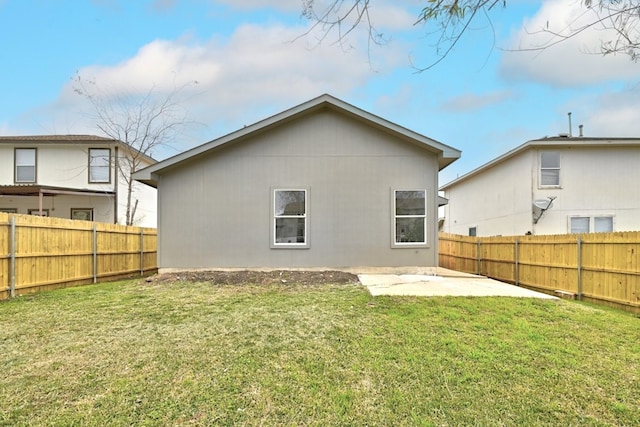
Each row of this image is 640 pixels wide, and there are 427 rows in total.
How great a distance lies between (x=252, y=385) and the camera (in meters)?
3.45

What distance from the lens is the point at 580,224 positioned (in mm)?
14211

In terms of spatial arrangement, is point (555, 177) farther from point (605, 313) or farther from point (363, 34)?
point (363, 34)

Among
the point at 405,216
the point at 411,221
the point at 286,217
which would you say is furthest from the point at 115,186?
the point at 411,221

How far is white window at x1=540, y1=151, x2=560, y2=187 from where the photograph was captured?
46.7 ft

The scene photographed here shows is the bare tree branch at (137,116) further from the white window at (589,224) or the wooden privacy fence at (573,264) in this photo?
the white window at (589,224)

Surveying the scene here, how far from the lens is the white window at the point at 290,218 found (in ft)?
33.9

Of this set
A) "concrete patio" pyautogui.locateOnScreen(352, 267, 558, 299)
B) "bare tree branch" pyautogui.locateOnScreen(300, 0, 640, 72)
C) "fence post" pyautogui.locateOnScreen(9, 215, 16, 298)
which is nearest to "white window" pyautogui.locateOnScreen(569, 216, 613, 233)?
"concrete patio" pyautogui.locateOnScreen(352, 267, 558, 299)

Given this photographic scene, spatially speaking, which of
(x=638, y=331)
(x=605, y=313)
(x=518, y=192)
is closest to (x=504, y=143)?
(x=518, y=192)

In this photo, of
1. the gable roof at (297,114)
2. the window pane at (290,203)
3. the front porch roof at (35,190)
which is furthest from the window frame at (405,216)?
the front porch roof at (35,190)

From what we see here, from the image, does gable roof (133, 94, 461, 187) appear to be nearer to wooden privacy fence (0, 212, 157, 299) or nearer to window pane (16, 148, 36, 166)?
wooden privacy fence (0, 212, 157, 299)

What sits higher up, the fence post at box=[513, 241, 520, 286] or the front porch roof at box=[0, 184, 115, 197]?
the front porch roof at box=[0, 184, 115, 197]

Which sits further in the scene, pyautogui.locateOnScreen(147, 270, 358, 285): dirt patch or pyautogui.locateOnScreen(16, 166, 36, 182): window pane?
pyautogui.locateOnScreen(16, 166, 36, 182): window pane

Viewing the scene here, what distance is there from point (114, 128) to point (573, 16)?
66.2ft

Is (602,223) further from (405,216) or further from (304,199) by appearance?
(304,199)
